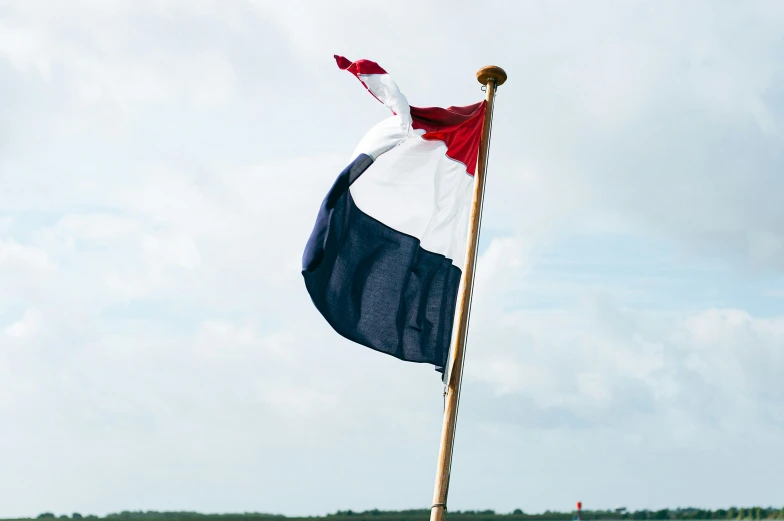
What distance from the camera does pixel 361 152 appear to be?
10.6 metres

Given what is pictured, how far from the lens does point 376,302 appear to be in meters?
10.6

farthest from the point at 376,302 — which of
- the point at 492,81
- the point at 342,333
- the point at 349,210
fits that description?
the point at 492,81

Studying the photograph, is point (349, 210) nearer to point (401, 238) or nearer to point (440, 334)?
point (401, 238)

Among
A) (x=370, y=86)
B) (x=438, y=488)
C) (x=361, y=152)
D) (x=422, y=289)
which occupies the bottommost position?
(x=438, y=488)

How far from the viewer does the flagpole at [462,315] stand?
9.37 metres

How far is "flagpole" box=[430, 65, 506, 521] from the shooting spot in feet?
30.7

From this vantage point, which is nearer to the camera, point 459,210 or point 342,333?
point 342,333

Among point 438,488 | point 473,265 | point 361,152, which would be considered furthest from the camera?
point 361,152

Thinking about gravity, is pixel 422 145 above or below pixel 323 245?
above

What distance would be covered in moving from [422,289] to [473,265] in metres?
1.07

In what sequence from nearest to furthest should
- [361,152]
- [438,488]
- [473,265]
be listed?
1. [438,488]
2. [473,265]
3. [361,152]

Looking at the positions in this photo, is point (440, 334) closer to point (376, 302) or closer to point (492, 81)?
point (376, 302)

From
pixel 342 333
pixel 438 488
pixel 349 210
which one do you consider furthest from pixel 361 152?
pixel 438 488

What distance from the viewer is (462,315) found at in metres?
9.90
